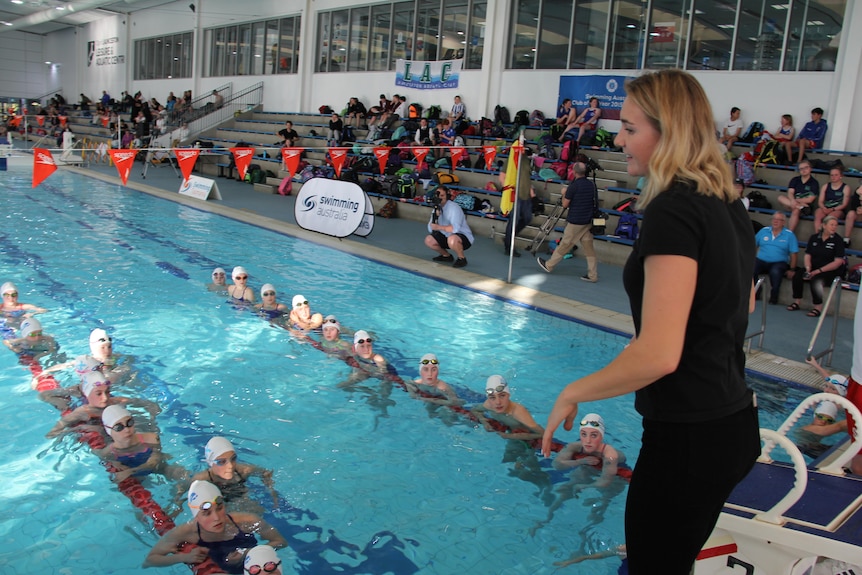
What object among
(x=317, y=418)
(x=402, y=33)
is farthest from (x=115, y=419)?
(x=402, y=33)

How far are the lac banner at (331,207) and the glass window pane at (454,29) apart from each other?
877 centimetres

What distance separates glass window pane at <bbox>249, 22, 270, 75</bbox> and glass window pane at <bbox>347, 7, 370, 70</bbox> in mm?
5194

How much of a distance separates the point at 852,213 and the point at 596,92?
24.9ft

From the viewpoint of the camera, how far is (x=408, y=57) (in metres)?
21.0

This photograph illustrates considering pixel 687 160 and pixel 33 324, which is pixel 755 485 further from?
pixel 33 324

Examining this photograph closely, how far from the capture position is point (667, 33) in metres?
14.8

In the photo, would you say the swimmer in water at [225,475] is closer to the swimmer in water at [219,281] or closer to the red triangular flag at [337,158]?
the swimmer in water at [219,281]

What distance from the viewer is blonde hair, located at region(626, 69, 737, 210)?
4.50ft

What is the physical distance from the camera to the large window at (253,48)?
83.1ft

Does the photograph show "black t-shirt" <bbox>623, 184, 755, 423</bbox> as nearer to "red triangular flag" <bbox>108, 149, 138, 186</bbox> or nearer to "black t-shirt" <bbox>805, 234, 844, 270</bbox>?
"black t-shirt" <bbox>805, 234, 844, 270</bbox>

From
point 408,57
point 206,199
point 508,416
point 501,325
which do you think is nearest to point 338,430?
point 508,416

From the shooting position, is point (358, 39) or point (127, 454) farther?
point (358, 39)

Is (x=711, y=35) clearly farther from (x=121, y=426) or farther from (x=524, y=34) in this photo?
(x=121, y=426)

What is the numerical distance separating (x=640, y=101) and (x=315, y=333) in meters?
6.11
